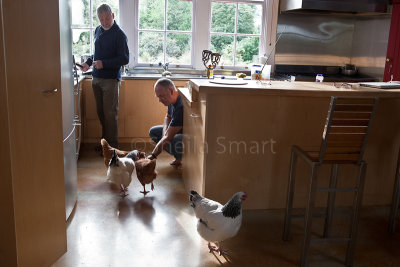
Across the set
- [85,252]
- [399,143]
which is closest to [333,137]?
[399,143]

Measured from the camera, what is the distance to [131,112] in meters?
4.98

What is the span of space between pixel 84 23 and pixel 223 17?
1784 millimetres

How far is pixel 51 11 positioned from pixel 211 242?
1686mm

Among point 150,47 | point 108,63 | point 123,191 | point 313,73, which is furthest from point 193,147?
point 313,73

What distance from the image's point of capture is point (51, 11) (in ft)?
7.22

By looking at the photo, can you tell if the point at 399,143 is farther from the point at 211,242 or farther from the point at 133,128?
the point at 133,128

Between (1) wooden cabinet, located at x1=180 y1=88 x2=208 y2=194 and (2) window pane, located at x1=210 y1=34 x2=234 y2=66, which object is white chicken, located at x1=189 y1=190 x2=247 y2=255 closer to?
(1) wooden cabinet, located at x1=180 y1=88 x2=208 y2=194

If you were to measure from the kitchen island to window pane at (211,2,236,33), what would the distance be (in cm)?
259

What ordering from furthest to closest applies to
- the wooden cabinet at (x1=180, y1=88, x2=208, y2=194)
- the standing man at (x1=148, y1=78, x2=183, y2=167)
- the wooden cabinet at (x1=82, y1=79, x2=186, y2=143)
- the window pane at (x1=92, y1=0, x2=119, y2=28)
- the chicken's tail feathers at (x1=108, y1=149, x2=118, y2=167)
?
the window pane at (x1=92, y1=0, x2=119, y2=28) → the wooden cabinet at (x1=82, y1=79, x2=186, y2=143) → the standing man at (x1=148, y1=78, x2=183, y2=167) → the chicken's tail feathers at (x1=108, y1=149, x2=118, y2=167) → the wooden cabinet at (x1=180, y1=88, x2=208, y2=194)

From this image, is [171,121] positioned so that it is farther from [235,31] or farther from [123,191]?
[235,31]

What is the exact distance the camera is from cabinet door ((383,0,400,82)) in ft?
16.5

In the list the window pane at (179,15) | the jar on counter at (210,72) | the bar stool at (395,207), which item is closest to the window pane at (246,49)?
the jar on counter at (210,72)

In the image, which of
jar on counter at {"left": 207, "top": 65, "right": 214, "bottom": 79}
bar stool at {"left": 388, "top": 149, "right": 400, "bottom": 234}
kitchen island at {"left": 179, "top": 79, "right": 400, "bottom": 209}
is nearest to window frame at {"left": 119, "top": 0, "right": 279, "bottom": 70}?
jar on counter at {"left": 207, "top": 65, "right": 214, "bottom": 79}

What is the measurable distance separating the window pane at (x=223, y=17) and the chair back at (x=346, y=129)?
3.49 metres
